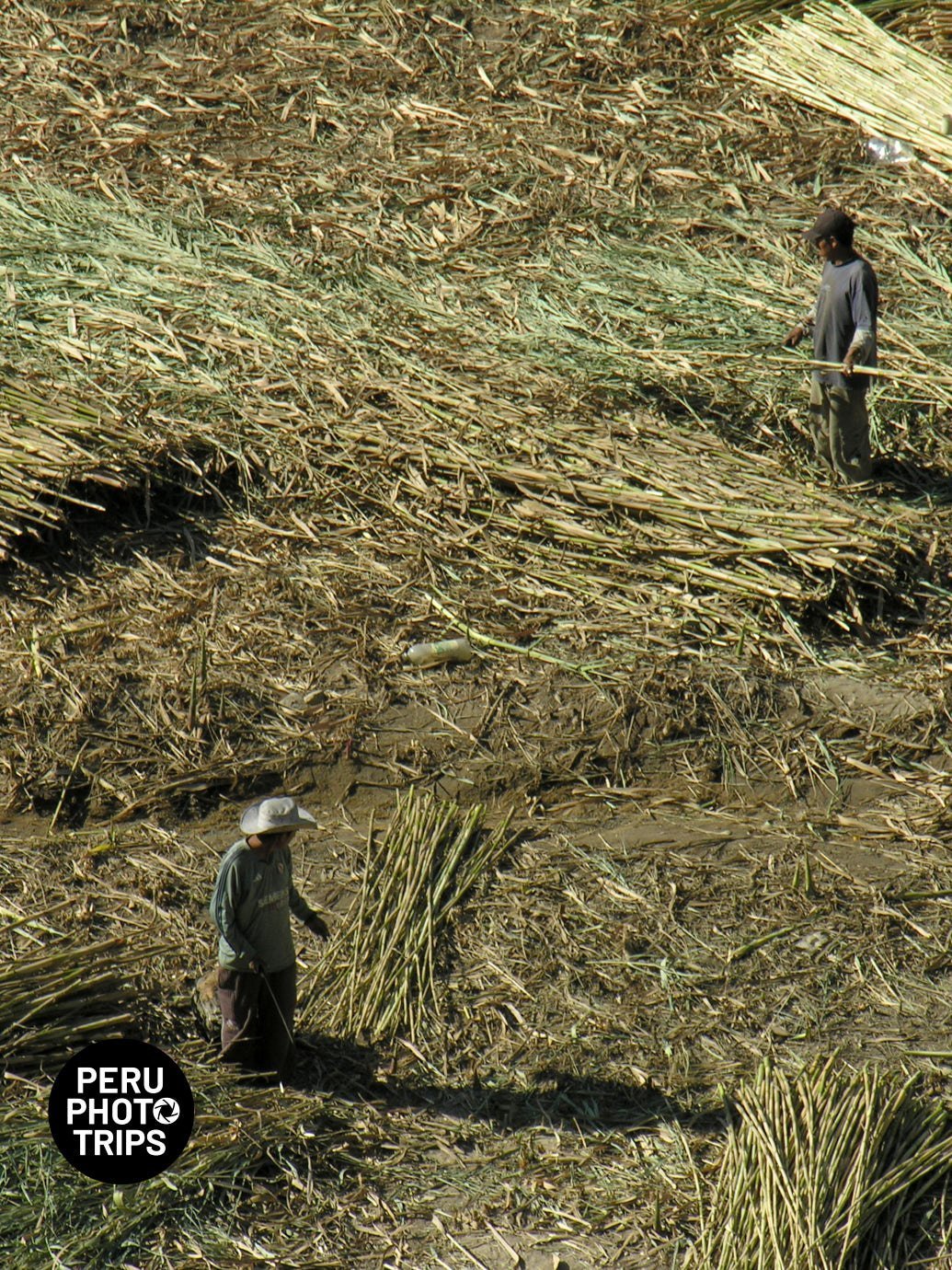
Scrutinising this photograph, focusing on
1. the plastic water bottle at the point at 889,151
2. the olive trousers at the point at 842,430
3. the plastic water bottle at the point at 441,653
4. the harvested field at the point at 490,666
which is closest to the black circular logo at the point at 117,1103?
the harvested field at the point at 490,666

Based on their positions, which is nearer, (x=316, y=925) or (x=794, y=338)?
(x=316, y=925)

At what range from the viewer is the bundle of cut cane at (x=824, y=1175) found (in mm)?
4570

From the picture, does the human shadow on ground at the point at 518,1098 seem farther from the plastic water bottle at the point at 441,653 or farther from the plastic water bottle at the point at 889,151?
the plastic water bottle at the point at 889,151

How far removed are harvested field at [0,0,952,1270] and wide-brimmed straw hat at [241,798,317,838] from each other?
0.84m

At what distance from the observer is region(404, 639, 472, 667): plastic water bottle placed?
7102 mm

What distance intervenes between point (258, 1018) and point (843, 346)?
15.3 feet

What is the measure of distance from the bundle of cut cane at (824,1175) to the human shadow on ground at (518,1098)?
1.12ft

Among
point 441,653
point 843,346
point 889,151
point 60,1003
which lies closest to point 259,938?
point 60,1003

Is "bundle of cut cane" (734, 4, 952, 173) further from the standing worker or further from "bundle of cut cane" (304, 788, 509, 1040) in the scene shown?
"bundle of cut cane" (304, 788, 509, 1040)

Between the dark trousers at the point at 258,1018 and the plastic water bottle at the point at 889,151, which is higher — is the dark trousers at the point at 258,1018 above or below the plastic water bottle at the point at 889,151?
below

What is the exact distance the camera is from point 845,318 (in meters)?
7.70

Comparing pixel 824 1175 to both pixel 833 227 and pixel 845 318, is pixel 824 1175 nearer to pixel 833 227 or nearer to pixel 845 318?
pixel 845 318

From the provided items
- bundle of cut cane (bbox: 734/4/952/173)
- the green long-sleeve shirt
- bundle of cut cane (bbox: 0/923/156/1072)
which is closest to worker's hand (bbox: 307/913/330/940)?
the green long-sleeve shirt

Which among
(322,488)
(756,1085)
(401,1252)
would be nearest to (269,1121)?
(401,1252)
